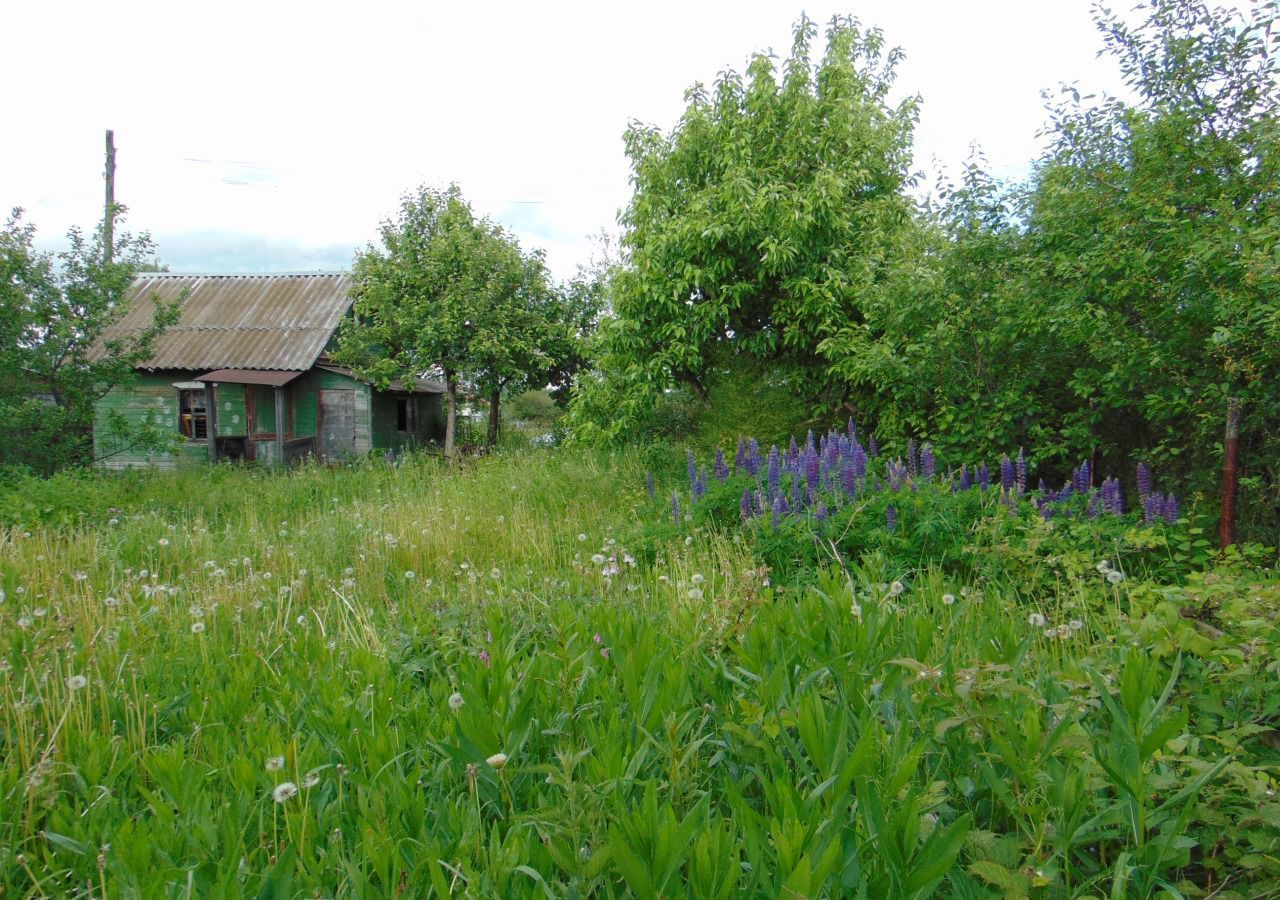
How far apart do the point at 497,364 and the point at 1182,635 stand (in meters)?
16.5

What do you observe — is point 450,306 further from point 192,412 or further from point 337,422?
point 192,412

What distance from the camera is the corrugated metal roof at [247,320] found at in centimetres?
1892

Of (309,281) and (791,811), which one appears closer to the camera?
(791,811)

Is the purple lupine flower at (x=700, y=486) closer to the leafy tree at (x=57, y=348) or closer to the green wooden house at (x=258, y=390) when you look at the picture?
the leafy tree at (x=57, y=348)

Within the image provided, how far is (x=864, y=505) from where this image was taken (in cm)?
427

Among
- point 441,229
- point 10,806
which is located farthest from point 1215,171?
point 441,229

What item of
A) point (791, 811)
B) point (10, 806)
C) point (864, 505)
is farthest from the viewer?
point (864, 505)

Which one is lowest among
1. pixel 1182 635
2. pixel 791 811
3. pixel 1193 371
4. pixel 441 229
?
pixel 791 811

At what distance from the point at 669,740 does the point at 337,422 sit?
19.1 meters

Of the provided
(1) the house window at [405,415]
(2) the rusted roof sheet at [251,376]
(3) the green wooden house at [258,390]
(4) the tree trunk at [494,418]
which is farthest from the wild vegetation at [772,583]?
(1) the house window at [405,415]

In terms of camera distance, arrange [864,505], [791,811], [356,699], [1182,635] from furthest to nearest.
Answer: [864,505] → [356,699] → [1182,635] → [791,811]

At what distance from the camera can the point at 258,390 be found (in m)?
18.8

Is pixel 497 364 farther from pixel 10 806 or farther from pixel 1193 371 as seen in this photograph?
pixel 10 806

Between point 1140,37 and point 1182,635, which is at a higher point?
point 1140,37
